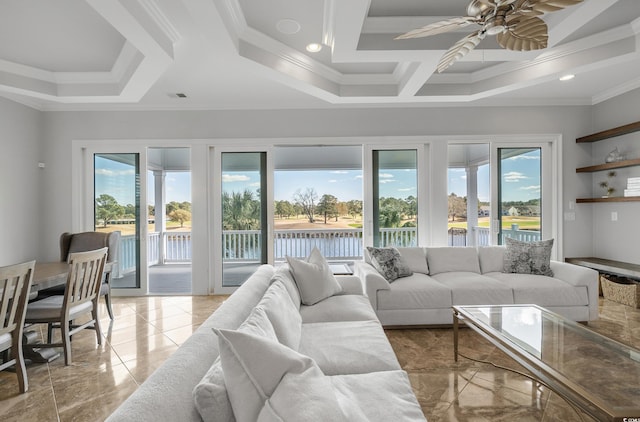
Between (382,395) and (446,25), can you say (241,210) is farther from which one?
(382,395)

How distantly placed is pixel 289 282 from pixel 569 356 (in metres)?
1.84

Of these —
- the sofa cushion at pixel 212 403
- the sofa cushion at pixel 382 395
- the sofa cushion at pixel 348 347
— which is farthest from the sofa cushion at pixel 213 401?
the sofa cushion at pixel 348 347

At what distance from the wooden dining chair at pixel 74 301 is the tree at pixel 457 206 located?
18.2ft

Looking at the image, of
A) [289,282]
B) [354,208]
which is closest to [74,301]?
[289,282]

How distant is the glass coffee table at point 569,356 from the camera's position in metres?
1.42

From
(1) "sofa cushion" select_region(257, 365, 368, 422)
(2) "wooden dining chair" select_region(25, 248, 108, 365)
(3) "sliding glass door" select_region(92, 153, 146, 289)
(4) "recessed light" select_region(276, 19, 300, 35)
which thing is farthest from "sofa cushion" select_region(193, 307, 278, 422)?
(3) "sliding glass door" select_region(92, 153, 146, 289)

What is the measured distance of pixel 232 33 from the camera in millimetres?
A: 2537

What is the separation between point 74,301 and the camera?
→ 265cm

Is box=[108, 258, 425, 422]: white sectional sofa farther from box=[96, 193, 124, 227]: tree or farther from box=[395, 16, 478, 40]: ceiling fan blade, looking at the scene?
box=[96, 193, 124, 227]: tree

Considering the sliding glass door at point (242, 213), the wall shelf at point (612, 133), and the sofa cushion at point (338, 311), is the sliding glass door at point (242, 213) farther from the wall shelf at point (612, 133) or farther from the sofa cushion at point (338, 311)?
the wall shelf at point (612, 133)

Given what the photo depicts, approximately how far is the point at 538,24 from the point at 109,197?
5.27 metres

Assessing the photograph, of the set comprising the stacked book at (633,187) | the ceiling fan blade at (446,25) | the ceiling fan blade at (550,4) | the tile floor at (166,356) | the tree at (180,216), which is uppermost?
the ceiling fan blade at (446,25)

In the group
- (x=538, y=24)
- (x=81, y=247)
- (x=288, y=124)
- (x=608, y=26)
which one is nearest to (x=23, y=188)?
(x=81, y=247)

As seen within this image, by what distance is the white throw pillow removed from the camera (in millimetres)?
879
